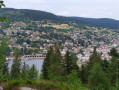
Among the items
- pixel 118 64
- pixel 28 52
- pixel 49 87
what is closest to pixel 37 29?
pixel 28 52

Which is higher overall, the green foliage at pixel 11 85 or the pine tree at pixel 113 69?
the green foliage at pixel 11 85

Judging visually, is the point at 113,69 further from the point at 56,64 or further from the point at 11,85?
the point at 11,85

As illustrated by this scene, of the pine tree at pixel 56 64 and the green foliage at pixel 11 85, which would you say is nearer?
the green foliage at pixel 11 85

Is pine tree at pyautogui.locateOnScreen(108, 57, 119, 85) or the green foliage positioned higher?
the green foliage

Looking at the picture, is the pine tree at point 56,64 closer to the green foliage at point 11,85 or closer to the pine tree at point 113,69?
the pine tree at point 113,69

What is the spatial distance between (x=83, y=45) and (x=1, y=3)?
105438 millimetres

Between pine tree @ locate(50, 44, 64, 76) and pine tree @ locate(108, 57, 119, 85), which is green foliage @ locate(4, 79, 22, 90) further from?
pine tree @ locate(108, 57, 119, 85)

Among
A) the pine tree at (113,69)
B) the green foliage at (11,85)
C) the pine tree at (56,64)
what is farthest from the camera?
the pine tree at (56,64)

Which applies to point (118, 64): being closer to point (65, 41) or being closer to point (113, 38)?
point (65, 41)

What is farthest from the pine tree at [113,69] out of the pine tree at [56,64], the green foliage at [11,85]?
the green foliage at [11,85]

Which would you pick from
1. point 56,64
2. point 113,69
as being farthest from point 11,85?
point 113,69

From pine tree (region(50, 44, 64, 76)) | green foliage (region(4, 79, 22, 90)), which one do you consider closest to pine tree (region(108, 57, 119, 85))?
pine tree (region(50, 44, 64, 76))

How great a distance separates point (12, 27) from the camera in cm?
12712

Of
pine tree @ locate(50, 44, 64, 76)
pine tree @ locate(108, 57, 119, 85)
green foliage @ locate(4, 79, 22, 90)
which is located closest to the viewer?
green foliage @ locate(4, 79, 22, 90)
